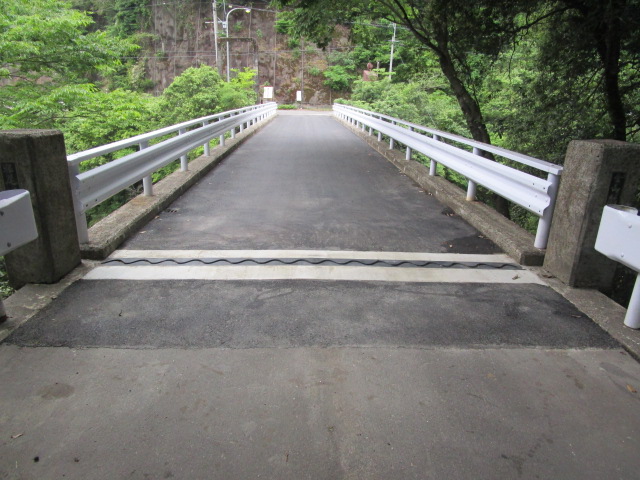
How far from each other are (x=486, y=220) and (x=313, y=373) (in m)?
3.88

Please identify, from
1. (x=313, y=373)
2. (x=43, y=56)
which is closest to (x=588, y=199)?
(x=313, y=373)

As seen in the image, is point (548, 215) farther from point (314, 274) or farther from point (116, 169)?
point (116, 169)

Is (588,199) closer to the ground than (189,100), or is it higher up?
higher up

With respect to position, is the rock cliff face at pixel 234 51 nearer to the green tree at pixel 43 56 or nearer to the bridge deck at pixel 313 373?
the green tree at pixel 43 56

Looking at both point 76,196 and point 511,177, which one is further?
point 511,177

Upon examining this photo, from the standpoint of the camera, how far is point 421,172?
942 centimetres

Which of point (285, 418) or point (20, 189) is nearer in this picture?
point (285, 418)

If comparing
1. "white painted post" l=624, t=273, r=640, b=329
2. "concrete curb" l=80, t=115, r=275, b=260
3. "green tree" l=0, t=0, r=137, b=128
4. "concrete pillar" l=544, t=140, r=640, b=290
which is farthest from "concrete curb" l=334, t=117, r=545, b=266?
"green tree" l=0, t=0, r=137, b=128

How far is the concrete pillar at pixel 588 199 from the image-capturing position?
385 centimetres

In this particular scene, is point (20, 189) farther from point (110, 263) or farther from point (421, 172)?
point (421, 172)

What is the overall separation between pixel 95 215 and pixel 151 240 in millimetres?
15310

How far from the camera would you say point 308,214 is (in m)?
6.74

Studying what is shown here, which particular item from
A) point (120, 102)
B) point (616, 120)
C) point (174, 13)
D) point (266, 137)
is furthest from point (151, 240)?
point (174, 13)

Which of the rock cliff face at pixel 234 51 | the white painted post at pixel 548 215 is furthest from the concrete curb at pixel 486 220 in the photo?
the rock cliff face at pixel 234 51
